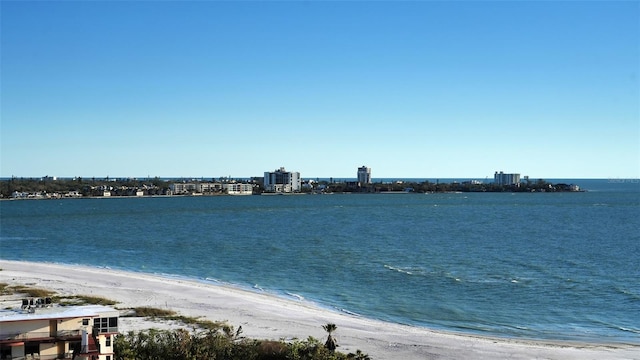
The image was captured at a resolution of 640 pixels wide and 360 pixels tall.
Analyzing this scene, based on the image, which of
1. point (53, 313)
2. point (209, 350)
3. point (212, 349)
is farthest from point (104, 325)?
point (212, 349)

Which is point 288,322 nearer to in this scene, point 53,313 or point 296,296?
point 296,296

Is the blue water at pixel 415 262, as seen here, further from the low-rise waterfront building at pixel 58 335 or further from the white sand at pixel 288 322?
the low-rise waterfront building at pixel 58 335

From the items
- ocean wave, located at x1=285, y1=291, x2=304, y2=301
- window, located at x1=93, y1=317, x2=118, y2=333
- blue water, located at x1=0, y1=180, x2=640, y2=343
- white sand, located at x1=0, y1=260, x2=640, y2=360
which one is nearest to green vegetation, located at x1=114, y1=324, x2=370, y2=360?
window, located at x1=93, y1=317, x2=118, y2=333

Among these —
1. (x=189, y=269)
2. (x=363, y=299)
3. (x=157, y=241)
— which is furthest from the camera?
(x=157, y=241)

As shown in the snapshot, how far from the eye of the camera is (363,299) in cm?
5050

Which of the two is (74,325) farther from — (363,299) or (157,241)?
(157,241)

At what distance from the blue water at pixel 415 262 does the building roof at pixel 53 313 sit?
23.0m

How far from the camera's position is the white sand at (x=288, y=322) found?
34184 millimetres

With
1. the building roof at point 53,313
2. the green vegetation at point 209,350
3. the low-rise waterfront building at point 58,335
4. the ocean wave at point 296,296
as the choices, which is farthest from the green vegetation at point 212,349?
the ocean wave at point 296,296

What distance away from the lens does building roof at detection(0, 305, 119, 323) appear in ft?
80.8

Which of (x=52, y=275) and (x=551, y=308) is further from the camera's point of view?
(x=52, y=275)

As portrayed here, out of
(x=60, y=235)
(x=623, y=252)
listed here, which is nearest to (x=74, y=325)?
(x=623, y=252)

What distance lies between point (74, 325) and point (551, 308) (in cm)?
3426

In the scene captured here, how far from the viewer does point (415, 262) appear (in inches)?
2849
